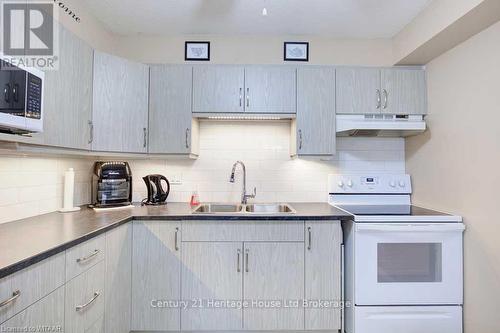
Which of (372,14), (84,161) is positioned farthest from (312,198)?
(84,161)

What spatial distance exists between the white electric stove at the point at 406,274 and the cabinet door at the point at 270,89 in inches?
42.2

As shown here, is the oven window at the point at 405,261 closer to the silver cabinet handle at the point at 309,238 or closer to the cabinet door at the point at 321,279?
the cabinet door at the point at 321,279

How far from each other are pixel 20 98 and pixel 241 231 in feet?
4.62

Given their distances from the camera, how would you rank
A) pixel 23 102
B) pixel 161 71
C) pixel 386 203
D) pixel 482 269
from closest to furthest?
pixel 23 102, pixel 482 269, pixel 161 71, pixel 386 203

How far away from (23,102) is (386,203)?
2647 millimetres

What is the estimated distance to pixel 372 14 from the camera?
2117 mm

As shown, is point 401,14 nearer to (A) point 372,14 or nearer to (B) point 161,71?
(A) point 372,14

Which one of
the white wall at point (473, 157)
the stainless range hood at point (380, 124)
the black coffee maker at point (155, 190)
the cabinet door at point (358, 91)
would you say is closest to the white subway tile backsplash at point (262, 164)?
the black coffee maker at point (155, 190)

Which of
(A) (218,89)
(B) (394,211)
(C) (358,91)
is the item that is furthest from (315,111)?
(B) (394,211)

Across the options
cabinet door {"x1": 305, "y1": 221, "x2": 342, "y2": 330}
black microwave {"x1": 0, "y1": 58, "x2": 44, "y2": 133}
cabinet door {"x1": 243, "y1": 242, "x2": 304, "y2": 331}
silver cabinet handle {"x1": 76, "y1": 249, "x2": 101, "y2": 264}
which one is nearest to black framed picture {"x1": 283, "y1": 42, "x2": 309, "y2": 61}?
cabinet door {"x1": 305, "y1": 221, "x2": 342, "y2": 330}

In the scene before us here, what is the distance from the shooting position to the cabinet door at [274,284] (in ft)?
6.30

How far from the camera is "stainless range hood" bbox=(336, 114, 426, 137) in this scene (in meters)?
2.22

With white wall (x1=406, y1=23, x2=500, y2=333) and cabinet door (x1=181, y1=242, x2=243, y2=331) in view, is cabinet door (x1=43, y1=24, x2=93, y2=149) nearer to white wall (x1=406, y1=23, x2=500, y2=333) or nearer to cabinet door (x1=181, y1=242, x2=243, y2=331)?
cabinet door (x1=181, y1=242, x2=243, y2=331)

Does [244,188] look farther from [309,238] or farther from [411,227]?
[411,227]
